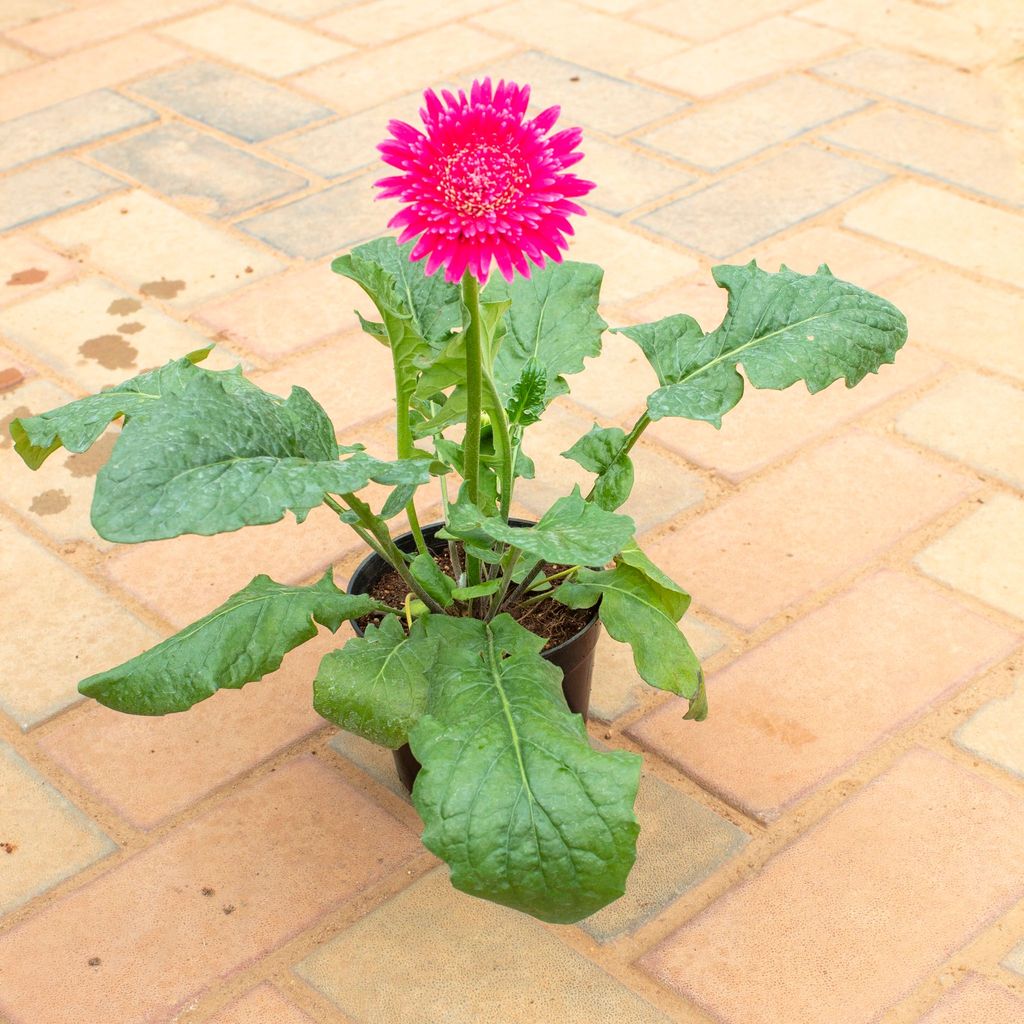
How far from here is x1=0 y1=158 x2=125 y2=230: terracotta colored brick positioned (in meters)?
3.39

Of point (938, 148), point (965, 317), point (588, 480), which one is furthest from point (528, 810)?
point (938, 148)

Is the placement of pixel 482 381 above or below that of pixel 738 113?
above

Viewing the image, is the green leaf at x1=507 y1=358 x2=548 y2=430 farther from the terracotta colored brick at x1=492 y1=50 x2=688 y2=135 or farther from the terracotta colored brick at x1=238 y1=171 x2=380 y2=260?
the terracotta colored brick at x1=492 y1=50 x2=688 y2=135

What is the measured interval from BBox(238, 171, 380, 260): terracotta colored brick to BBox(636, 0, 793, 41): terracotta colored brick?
1.24 metres

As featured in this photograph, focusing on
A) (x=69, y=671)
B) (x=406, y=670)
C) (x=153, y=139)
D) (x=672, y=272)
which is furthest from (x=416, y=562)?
(x=153, y=139)

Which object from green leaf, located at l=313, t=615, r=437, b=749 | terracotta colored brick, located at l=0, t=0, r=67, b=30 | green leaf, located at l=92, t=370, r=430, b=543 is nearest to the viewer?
green leaf, located at l=92, t=370, r=430, b=543

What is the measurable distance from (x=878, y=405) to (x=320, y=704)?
148 cm

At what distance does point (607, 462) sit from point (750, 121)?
2083 millimetres

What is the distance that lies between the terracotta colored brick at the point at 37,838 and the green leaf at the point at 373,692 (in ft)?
1.56

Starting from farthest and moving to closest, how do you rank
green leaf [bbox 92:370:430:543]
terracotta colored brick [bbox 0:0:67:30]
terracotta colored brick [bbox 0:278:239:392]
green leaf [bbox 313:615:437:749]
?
1. terracotta colored brick [bbox 0:0:67:30]
2. terracotta colored brick [bbox 0:278:239:392]
3. green leaf [bbox 313:615:437:749]
4. green leaf [bbox 92:370:430:543]

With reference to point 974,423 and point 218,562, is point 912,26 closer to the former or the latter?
point 974,423

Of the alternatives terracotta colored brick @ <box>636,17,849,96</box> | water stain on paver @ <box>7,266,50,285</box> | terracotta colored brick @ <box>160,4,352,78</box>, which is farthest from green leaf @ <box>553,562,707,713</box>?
terracotta colored brick @ <box>160,4,352,78</box>

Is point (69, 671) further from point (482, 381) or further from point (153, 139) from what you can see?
point (153, 139)

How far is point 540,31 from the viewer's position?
163 inches
